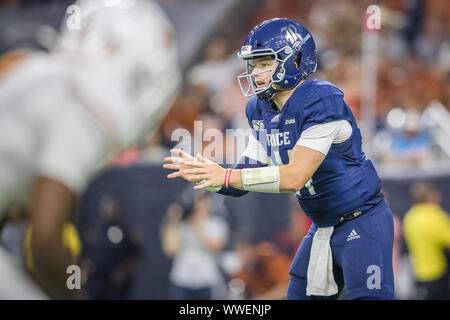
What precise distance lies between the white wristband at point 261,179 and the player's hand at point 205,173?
0.12m

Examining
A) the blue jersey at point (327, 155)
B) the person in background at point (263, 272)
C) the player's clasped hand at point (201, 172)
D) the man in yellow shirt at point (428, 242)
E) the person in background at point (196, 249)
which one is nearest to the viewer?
the player's clasped hand at point (201, 172)

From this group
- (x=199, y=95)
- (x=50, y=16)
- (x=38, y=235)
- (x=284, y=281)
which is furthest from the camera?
(x=50, y=16)

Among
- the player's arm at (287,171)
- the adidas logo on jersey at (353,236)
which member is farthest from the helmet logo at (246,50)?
the adidas logo on jersey at (353,236)

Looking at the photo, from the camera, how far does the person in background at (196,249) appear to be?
652 centimetres

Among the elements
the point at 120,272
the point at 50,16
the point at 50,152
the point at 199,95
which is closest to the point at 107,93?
the point at 50,152

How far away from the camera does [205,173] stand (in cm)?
308

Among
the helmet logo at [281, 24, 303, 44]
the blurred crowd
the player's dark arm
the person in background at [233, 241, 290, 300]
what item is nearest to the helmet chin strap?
the helmet logo at [281, 24, 303, 44]

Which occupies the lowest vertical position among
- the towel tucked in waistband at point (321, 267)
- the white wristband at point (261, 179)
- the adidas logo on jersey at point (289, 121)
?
the towel tucked in waistband at point (321, 267)

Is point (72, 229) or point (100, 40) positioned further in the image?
point (72, 229)

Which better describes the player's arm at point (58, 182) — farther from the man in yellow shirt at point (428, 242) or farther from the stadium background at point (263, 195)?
the man in yellow shirt at point (428, 242)

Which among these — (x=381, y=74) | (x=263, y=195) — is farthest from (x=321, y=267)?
(x=381, y=74)

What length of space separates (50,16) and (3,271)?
28.2ft

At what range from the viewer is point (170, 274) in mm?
7070

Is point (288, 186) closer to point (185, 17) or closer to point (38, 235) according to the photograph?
point (38, 235)
